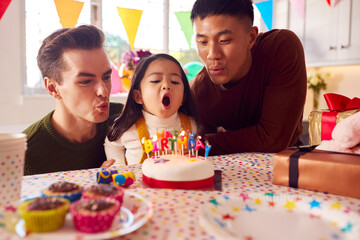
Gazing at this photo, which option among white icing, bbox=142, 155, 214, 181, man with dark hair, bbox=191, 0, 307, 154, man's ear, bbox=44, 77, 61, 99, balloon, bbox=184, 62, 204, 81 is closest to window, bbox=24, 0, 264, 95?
balloon, bbox=184, 62, 204, 81

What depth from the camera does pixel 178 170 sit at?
2.61 feet

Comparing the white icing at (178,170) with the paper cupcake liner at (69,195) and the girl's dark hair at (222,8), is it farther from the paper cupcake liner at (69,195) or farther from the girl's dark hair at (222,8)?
the girl's dark hair at (222,8)

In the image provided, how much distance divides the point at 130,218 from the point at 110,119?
92cm

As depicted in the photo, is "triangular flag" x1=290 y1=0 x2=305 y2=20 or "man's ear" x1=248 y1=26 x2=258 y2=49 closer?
"man's ear" x1=248 y1=26 x2=258 y2=49

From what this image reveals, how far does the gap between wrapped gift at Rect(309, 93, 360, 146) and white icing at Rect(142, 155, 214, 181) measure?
1809 millimetres

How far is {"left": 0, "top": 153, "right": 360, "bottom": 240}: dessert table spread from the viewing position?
20.0 inches

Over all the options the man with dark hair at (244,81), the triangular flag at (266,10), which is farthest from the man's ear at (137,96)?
the triangular flag at (266,10)

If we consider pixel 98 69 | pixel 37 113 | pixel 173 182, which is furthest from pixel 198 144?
pixel 37 113

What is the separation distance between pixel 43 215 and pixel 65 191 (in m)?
0.13

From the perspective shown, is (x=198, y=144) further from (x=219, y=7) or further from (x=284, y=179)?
(x=219, y=7)

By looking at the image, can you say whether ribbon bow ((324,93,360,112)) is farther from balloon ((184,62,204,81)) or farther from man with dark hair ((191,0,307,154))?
balloon ((184,62,204,81))

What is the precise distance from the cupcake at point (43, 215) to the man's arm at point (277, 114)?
0.99 meters

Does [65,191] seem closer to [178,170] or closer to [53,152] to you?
[178,170]

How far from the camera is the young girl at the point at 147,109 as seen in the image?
1234 mm
